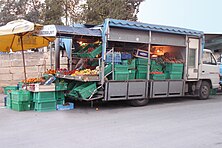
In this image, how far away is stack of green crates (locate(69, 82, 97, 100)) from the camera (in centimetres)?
943

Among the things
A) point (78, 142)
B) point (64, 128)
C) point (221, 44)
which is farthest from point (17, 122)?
point (221, 44)

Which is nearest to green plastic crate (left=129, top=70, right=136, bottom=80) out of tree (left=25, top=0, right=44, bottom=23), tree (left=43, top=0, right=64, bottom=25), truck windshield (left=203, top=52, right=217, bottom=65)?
truck windshield (left=203, top=52, right=217, bottom=65)

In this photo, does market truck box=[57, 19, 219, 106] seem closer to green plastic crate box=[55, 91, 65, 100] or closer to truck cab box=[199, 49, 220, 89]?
truck cab box=[199, 49, 220, 89]

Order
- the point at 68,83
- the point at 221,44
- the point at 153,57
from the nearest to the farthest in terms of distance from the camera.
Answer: the point at 68,83 < the point at 153,57 < the point at 221,44

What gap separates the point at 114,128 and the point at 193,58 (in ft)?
22.5

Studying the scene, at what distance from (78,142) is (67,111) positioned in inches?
150

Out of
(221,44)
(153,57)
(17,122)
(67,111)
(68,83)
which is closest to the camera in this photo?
(17,122)

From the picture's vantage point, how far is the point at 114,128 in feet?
22.8

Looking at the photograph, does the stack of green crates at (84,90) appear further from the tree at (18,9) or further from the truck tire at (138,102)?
the tree at (18,9)

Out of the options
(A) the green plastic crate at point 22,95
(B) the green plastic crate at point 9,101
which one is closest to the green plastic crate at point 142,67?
(A) the green plastic crate at point 22,95

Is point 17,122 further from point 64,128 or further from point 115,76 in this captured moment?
point 115,76

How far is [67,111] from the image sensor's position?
9383 millimetres

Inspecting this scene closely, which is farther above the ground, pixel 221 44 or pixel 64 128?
pixel 221 44

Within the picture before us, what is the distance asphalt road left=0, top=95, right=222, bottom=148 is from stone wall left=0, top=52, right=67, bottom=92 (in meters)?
5.13
